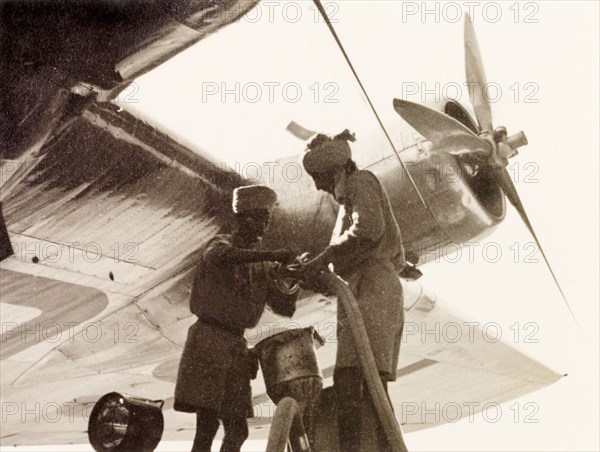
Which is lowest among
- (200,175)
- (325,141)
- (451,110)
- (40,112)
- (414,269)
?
(414,269)

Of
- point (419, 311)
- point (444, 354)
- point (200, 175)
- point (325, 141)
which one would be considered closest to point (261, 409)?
point (444, 354)

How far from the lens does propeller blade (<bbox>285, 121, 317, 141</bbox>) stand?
6.20 meters

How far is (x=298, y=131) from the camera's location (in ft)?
20.5

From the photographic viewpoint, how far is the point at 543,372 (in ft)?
37.0

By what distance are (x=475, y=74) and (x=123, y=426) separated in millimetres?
5156

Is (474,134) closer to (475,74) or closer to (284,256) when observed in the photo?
(475,74)

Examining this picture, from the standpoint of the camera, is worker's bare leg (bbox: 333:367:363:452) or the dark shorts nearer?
worker's bare leg (bbox: 333:367:363:452)

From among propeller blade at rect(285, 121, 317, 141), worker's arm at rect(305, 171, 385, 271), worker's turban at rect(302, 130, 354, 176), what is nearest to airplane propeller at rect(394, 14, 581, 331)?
propeller blade at rect(285, 121, 317, 141)

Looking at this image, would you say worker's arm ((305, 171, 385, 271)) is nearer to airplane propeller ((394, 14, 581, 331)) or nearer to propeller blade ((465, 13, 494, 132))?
airplane propeller ((394, 14, 581, 331))

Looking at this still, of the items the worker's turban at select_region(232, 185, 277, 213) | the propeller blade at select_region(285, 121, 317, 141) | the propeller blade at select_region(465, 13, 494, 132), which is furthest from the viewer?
the propeller blade at select_region(465, 13, 494, 132)

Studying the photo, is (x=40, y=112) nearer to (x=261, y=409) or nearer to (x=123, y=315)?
(x=123, y=315)

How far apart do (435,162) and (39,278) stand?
162 inches

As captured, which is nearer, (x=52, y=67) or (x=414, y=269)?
(x=52, y=67)

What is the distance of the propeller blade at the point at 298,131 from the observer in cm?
620
